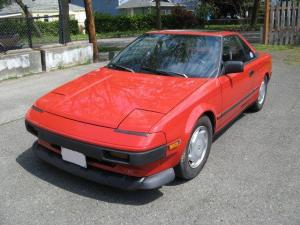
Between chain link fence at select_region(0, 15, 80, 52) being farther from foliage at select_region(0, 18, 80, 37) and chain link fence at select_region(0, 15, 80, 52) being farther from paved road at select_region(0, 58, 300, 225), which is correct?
paved road at select_region(0, 58, 300, 225)

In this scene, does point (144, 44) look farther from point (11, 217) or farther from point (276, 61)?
point (276, 61)

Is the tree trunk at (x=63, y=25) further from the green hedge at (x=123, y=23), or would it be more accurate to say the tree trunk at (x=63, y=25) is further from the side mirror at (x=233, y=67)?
the green hedge at (x=123, y=23)

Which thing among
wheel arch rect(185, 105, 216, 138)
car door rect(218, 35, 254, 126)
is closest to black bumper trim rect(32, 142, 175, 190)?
wheel arch rect(185, 105, 216, 138)

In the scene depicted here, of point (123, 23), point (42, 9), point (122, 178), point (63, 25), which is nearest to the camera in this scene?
point (122, 178)

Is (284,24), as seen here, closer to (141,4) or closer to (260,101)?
(260,101)

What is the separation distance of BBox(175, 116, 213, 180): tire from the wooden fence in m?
12.1

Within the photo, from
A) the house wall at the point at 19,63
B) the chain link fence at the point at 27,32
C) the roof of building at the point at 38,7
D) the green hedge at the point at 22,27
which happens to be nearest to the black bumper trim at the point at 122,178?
the house wall at the point at 19,63

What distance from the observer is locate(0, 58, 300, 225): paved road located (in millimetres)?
3254

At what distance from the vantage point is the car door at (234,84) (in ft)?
14.9

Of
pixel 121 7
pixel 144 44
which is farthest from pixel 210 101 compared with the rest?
pixel 121 7

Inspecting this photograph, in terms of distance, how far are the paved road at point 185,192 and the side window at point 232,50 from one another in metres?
1.09

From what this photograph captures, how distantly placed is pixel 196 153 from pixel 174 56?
53.0 inches

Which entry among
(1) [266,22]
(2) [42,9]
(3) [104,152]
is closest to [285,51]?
(1) [266,22]

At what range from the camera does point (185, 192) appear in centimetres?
366
